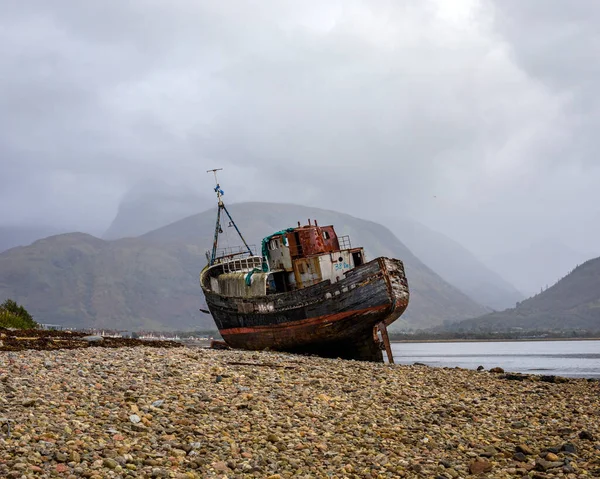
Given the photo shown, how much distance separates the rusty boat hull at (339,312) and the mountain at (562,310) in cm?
12646

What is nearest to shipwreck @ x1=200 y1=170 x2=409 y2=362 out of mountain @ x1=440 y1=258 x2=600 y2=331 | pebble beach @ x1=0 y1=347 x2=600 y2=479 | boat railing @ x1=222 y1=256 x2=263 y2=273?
boat railing @ x1=222 y1=256 x2=263 y2=273

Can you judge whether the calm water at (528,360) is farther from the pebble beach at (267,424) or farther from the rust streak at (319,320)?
the pebble beach at (267,424)

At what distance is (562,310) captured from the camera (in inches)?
6344

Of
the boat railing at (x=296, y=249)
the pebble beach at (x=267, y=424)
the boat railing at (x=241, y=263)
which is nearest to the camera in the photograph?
the pebble beach at (x=267, y=424)

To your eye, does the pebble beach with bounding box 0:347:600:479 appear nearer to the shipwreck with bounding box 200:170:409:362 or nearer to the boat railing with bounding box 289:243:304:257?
the shipwreck with bounding box 200:170:409:362

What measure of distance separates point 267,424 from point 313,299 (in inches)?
694

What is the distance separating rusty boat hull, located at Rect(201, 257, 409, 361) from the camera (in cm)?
2889

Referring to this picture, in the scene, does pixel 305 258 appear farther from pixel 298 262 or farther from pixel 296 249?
pixel 296 249

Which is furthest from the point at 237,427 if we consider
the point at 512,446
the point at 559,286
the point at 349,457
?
the point at 559,286

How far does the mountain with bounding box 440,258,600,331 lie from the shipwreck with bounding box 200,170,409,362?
12522cm

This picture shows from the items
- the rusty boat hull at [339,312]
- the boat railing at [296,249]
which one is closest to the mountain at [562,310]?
the boat railing at [296,249]

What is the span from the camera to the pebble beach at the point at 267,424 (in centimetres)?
1035

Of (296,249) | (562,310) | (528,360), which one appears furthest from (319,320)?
(562,310)

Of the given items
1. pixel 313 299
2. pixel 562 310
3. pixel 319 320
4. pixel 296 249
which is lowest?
pixel 562 310
